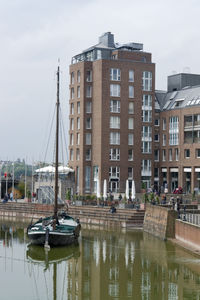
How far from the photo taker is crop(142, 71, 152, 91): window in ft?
341

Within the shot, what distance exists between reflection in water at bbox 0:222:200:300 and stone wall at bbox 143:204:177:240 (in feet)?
3.55

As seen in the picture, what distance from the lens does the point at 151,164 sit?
105125 millimetres

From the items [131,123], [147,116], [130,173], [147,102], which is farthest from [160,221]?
[147,102]

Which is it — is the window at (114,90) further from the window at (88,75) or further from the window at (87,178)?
the window at (87,178)

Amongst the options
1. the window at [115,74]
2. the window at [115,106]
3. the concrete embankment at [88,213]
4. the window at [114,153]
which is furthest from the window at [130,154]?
the concrete embankment at [88,213]

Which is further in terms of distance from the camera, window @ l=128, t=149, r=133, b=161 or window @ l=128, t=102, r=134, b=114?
window @ l=128, t=149, r=133, b=161

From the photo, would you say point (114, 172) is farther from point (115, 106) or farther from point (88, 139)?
point (115, 106)

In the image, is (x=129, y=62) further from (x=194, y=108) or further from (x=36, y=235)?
(x=36, y=235)

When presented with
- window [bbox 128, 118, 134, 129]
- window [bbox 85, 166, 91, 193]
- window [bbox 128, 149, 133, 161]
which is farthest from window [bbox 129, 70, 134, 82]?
window [bbox 85, 166, 91, 193]

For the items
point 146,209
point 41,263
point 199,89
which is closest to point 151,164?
point 199,89

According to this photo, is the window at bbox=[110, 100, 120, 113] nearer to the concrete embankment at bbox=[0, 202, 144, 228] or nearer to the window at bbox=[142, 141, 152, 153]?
the window at bbox=[142, 141, 152, 153]

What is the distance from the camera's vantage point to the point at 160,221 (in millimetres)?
59906

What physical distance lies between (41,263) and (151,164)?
60021 mm

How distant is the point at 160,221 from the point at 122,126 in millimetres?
43602
